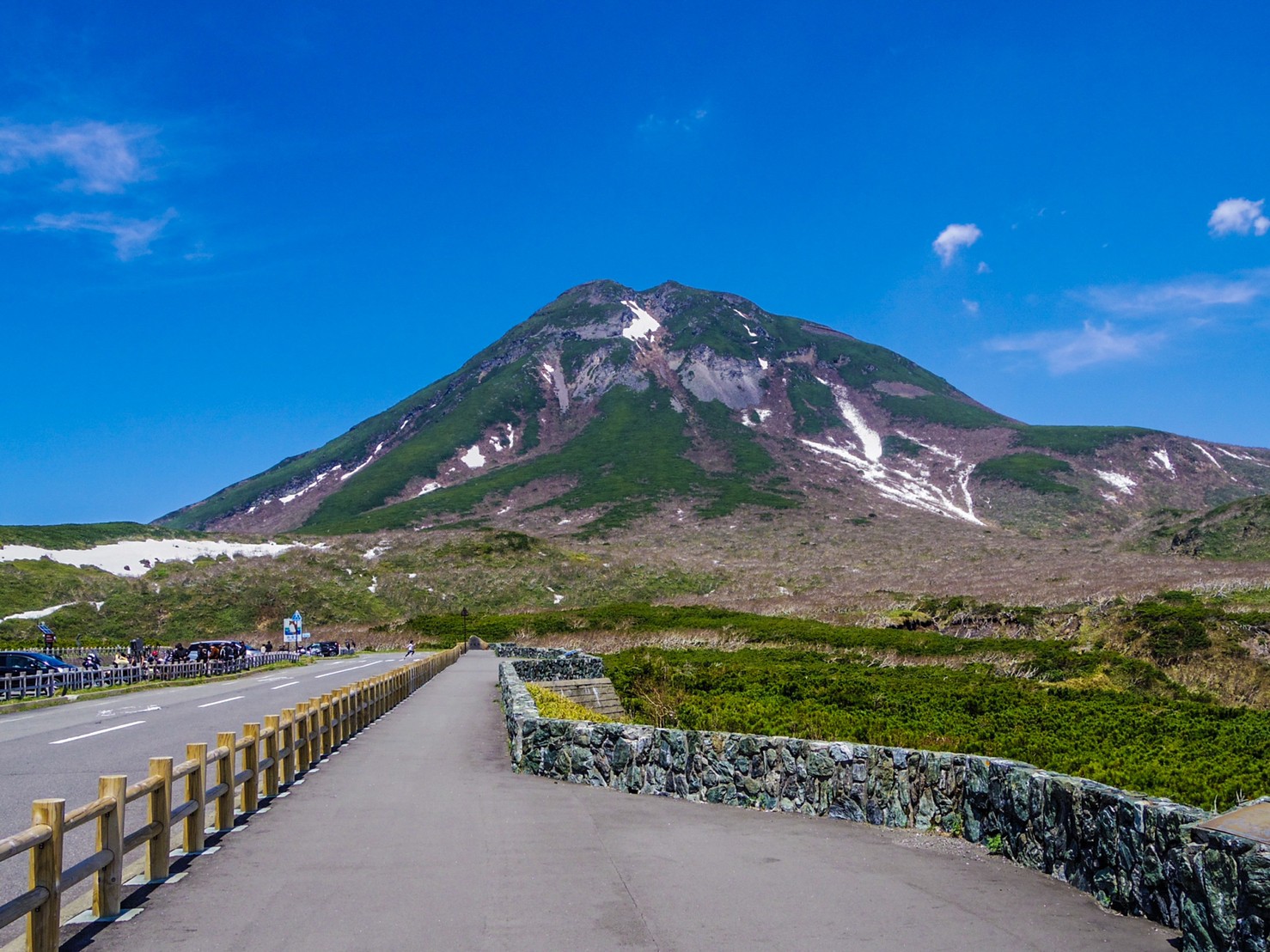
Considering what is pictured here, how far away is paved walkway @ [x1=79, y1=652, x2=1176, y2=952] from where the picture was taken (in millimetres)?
6656

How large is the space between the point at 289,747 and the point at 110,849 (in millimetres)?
6538

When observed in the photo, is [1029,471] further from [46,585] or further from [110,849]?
[110,849]

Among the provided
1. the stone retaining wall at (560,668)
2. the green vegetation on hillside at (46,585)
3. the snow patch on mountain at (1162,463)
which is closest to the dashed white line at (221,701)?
the stone retaining wall at (560,668)

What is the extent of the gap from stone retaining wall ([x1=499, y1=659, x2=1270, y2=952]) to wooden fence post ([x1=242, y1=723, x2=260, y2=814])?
4.55m

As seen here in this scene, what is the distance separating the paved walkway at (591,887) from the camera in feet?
21.8

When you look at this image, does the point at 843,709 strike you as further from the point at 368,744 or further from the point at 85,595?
the point at 85,595

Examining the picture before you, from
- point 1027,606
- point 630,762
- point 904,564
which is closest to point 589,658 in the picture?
point 630,762

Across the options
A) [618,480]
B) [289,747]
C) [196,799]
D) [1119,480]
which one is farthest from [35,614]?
[1119,480]

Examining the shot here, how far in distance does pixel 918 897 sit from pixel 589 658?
23.8 m

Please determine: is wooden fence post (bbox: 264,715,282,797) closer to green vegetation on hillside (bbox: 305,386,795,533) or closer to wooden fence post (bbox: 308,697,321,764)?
wooden fence post (bbox: 308,697,321,764)

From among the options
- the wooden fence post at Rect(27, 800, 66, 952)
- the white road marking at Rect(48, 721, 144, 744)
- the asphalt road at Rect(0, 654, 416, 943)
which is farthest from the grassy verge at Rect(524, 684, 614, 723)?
the wooden fence post at Rect(27, 800, 66, 952)

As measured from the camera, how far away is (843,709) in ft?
64.0

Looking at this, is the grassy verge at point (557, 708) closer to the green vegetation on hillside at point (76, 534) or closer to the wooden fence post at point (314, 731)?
the wooden fence post at point (314, 731)

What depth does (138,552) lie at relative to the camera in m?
87.0
